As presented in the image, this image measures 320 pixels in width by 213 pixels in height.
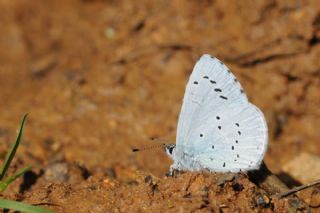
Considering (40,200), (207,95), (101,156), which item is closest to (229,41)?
(101,156)

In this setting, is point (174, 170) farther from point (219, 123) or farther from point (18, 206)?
point (18, 206)

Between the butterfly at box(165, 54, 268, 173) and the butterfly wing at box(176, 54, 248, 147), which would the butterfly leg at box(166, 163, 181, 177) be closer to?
the butterfly at box(165, 54, 268, 173)

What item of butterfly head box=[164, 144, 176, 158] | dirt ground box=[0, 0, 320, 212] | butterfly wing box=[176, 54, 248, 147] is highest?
dirt ground box=[0, 0, 320, 212]

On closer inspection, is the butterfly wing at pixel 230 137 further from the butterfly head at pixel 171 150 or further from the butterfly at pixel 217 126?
the butterfly head at pixel 171 150

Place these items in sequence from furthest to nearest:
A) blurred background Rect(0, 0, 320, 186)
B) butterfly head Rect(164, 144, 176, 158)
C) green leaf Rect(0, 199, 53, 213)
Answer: blurred background Rect(0, 0, 320, 186), butterfly head Rect(164, 144, 176, 158), green leaf Rect(0, 199, 53, 213)

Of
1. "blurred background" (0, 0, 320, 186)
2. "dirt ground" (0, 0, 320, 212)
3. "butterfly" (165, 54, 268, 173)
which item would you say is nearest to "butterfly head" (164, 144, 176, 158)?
"butterfly" (165, 54, 268, 173)
